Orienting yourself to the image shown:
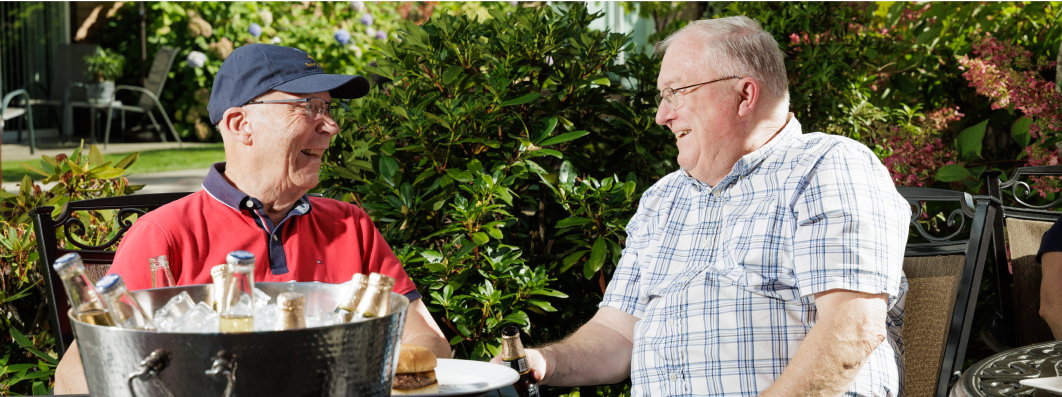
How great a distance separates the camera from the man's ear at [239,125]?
1758 millimetres

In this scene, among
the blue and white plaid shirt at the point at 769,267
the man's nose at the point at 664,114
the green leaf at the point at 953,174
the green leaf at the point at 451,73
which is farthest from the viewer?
the green leaf at the point at 953,174

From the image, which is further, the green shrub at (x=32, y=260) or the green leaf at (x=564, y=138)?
the green leaf at (x=564, y=138)

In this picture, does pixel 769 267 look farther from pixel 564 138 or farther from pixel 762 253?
pixel 564 138

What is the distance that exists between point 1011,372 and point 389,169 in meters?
1.73

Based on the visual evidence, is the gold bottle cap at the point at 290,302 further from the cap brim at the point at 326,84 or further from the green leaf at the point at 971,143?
the green leaf at the point at 971,143

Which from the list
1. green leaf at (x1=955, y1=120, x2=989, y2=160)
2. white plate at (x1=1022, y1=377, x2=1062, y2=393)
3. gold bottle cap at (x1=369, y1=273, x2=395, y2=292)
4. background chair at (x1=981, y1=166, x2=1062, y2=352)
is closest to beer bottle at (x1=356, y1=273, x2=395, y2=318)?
gold bottle cap at (x1=369, y1=273, x2=395, y2=292)

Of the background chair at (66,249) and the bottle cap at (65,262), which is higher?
the bottle cap at (65,262)

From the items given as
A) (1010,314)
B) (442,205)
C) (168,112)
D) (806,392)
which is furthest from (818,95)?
(168,112)

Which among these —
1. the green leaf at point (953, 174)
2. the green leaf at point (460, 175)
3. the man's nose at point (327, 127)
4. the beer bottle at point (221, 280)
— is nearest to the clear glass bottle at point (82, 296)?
the beer bottle at point (221, 280)

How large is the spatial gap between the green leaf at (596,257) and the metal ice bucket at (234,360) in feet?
5.21

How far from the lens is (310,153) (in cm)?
184

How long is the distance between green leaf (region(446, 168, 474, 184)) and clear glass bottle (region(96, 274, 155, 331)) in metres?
1.52

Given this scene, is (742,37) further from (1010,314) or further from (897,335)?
(1010,314)

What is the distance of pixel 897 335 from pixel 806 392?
16.7 inches
